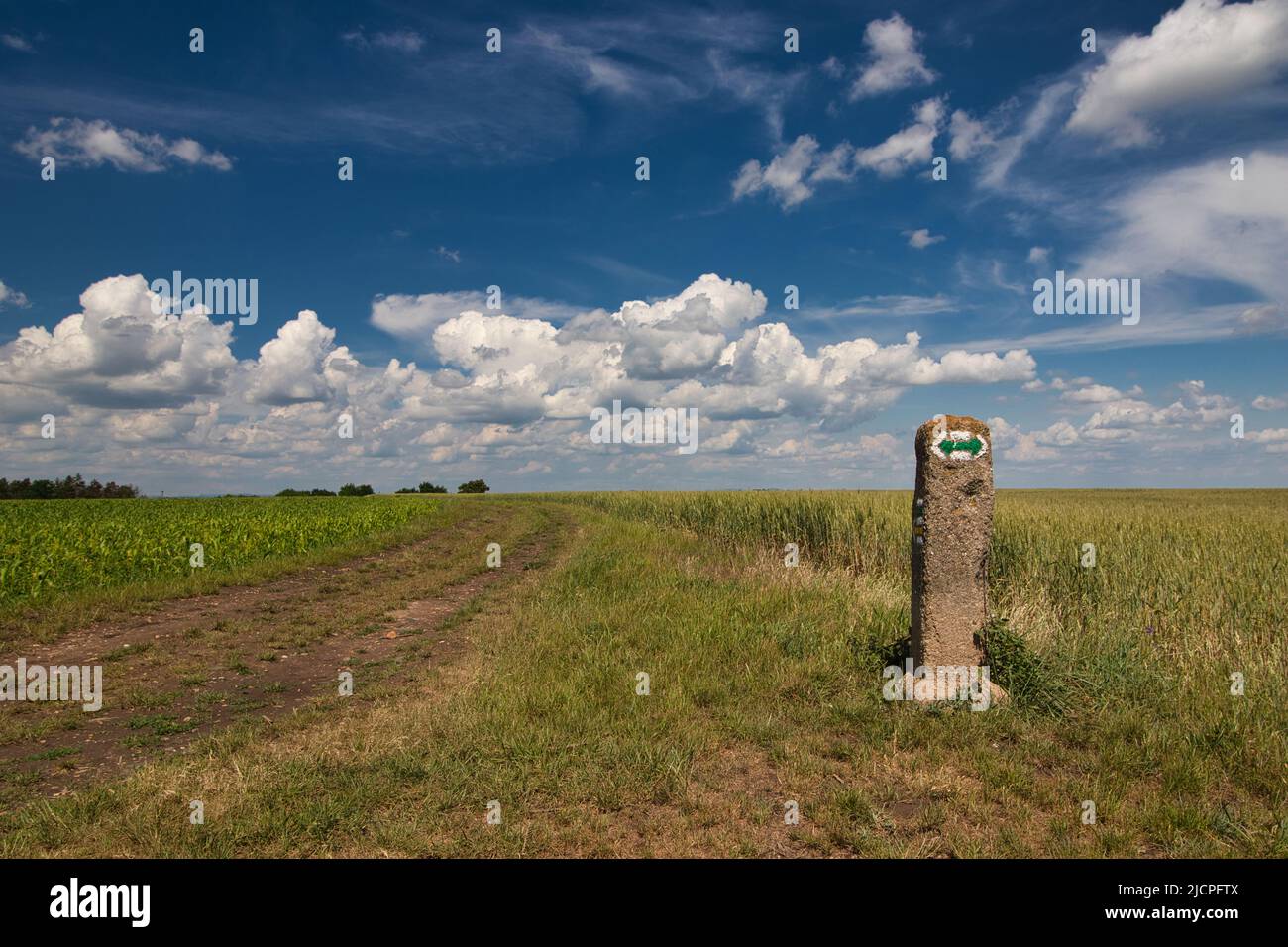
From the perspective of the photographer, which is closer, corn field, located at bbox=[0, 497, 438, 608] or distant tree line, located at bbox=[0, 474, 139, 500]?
corn field, located at bbox=[0, 497, 438, 608]

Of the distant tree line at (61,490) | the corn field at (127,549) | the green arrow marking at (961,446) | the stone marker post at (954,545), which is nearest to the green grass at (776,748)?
the stone marker post at (954,545)

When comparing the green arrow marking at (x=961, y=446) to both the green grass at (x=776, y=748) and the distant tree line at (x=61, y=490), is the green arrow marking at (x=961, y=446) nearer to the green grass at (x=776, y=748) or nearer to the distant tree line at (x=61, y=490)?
the green grass at (x=776, y=748)

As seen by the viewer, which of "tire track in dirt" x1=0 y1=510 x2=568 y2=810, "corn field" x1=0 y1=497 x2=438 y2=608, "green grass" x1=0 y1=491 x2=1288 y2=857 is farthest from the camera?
"corn field" x1=0 y1=497 x2=438 y2=608

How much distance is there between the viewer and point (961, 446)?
20.4 ft

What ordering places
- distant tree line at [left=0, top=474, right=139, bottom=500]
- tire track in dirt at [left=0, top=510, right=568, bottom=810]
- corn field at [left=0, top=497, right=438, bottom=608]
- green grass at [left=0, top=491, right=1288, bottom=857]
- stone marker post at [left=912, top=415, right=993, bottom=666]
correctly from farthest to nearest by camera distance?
distant tree line at [left=0, top=474, right=139, bottom=500] < corn field at [left=0, top=497, right=438, bottom=608] < stone marker post at [left=912, top=415, right=993, bottom=666] < tire track in dirt at [left=0, top=510, right=568, bottom=810] < green grass at [left=0, top=491, right=1288, bottom=857]

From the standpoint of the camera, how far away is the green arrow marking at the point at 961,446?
20.4ft

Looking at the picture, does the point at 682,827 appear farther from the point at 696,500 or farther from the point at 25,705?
the point at 696,500

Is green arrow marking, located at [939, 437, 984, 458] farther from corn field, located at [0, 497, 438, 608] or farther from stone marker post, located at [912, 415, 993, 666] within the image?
corn field, located at [0, 497, 438, 608]

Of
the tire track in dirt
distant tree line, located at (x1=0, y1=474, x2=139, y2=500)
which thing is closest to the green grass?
the tire track in dirt

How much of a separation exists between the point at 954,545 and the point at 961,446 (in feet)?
3.11

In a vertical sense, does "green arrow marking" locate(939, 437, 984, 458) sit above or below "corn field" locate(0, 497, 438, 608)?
above

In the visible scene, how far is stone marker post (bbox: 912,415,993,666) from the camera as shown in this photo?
6184 millimetres

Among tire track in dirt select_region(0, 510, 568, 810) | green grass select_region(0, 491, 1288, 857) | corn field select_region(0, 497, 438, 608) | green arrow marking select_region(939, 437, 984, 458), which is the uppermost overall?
green arrow marking select_region(939, 437, 984, 458)

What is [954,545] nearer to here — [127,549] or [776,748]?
[776,748]
